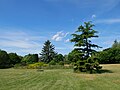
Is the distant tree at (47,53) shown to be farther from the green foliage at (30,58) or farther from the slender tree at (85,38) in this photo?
the slender tree at (85,38)

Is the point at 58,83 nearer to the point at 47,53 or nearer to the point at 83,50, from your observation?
the point at 83,50

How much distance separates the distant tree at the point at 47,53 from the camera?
104762 mm

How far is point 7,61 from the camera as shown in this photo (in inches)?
3157

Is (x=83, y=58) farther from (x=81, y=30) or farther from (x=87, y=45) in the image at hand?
(x=81, y=30)

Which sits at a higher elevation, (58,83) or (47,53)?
(47,53)

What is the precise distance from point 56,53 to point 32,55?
11353 millimetres

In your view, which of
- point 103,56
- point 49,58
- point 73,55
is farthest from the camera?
point 49,58

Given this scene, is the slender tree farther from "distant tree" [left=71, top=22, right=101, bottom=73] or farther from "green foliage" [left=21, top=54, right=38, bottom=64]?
"green foliage" [left=21, top=54, right=38, bottom=64]

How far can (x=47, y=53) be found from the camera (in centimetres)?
10588

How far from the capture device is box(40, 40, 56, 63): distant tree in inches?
4125

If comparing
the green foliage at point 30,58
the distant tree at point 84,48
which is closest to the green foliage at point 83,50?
the distant tree at point 84,48

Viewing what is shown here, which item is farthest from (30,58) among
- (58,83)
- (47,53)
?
(58,83)

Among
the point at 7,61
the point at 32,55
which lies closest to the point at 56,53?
the point at 32,55

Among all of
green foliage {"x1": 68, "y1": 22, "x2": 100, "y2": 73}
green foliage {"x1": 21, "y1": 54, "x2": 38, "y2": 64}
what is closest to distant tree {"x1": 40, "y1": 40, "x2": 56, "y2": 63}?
green foliage {"x1": 21, "y1": 54, "x2": 38, "y2": 64}
